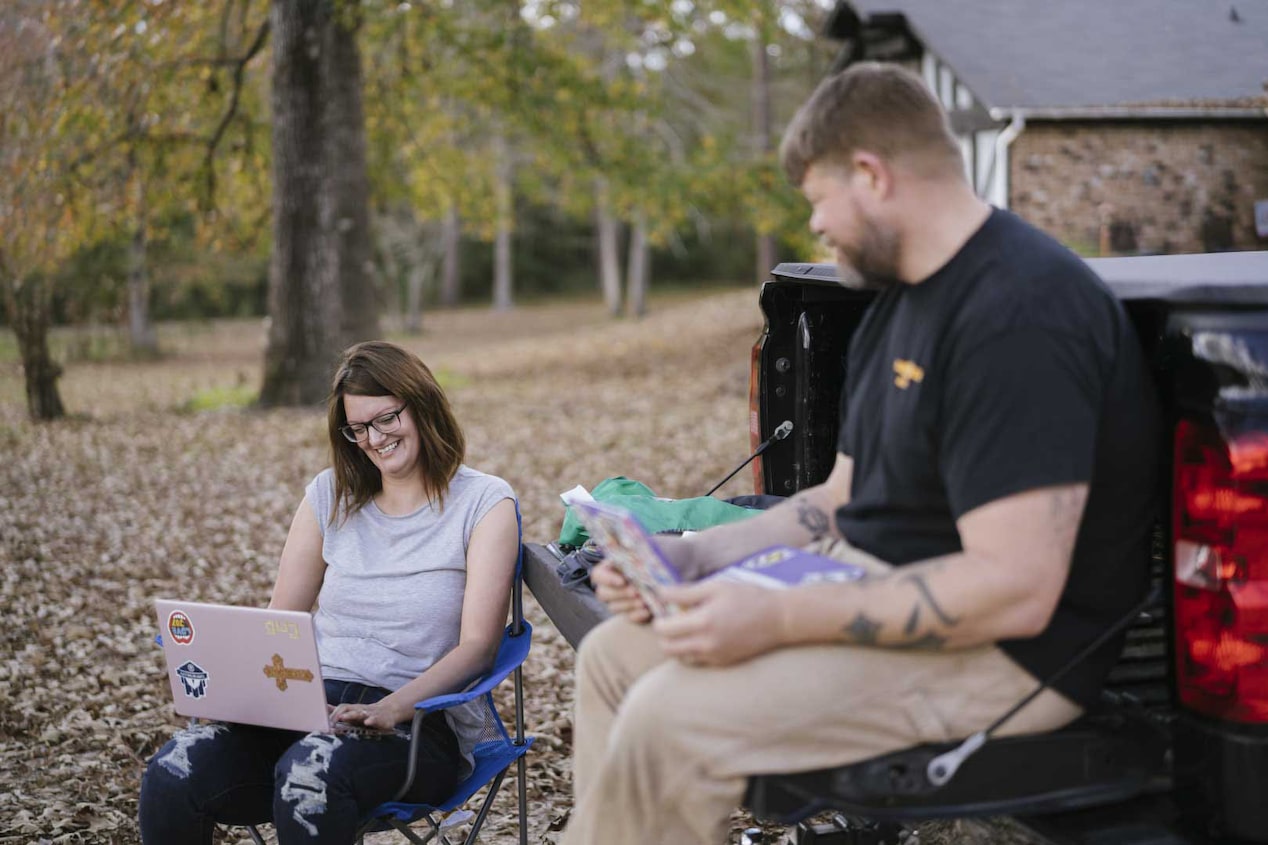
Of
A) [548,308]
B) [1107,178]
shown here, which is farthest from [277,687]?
[548,308]

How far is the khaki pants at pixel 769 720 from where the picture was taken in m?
2.13

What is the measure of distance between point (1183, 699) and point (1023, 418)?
586 mm

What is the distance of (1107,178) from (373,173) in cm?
1096

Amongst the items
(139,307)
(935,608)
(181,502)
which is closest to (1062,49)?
(181,502)

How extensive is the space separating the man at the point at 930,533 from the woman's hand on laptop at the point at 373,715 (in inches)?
35.0

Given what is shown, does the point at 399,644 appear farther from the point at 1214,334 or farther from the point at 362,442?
the point at 1214,334

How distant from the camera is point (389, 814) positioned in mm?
3029

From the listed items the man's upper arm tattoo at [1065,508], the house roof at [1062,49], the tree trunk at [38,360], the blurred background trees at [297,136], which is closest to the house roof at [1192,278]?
the man's upper arm tattoo at [1065,508]

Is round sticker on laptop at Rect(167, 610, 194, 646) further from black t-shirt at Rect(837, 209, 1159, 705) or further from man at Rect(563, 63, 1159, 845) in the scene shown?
black t-shirt at Rect(837, 209, 1159, 705)

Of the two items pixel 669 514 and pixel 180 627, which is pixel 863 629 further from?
pixel 180 627

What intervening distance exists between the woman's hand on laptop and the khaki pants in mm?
945

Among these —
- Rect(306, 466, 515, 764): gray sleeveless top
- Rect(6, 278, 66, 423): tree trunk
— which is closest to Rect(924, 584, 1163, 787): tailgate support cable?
Rect(306, 466, 515, 764): gray sleeveless top

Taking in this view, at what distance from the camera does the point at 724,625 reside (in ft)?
6.96

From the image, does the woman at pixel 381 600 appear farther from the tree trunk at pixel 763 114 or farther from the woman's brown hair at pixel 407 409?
the tree trunk at pixel 763 114
